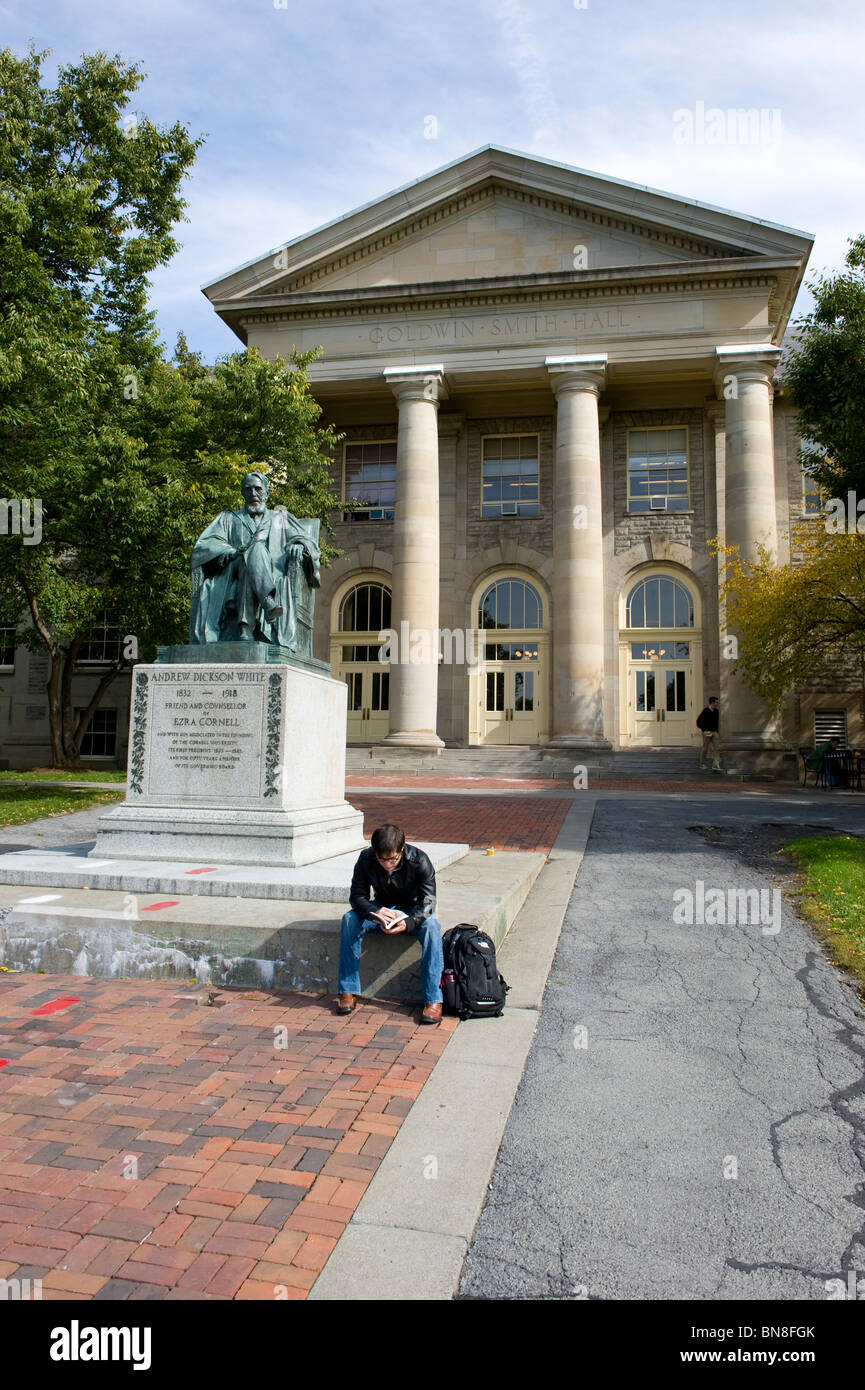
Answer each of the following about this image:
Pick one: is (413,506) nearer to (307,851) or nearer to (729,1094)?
(307,851)

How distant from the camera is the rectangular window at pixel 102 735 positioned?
31578 mm

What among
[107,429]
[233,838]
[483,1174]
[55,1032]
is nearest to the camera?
[483,1174]

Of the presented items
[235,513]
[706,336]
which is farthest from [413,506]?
[235,513]

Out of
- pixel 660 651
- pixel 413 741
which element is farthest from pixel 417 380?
pixel 660 651

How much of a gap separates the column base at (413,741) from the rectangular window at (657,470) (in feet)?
35.0

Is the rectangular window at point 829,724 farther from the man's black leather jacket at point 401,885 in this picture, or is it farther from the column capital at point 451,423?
the man's black leather jacket at point 401,885

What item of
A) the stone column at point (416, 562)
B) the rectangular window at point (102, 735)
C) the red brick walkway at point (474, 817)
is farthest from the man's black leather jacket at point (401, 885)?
the rectangular window at point (102, 735)

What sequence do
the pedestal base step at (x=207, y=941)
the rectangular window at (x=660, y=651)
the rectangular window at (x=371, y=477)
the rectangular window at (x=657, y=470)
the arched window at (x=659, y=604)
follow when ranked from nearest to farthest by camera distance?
the pedestal base step at (x=207, y=941)
the rectangular window at (x=660, y=651)
the arched window at (x=659, y=604)
the rectangular window at (x=657, y=470)
the rectangular window at (x=371, y=477)

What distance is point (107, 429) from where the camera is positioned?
17.5 m

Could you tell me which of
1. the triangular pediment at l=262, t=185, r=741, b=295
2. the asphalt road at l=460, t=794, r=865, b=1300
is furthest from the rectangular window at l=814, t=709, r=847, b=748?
the asphalt road at l=460, t=794, r=865, b=1300

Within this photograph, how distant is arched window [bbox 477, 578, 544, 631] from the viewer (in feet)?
100

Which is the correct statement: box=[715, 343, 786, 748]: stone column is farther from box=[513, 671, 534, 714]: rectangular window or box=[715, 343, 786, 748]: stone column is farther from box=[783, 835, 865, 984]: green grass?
box=[783, 835, 865, 984]: green grass

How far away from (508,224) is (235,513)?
24.0 m

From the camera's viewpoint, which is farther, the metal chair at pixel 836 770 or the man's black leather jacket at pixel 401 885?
the metal chair at pixel 836 770
